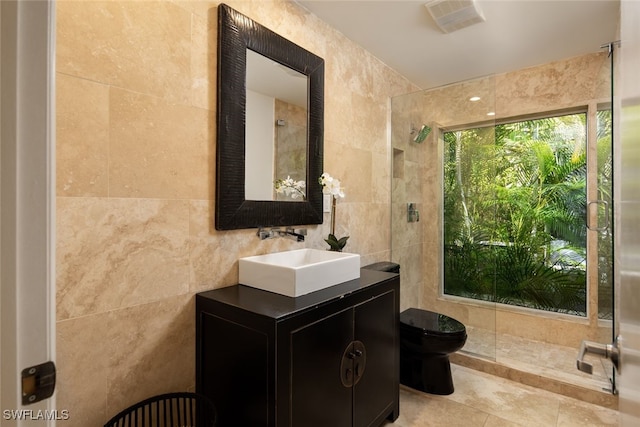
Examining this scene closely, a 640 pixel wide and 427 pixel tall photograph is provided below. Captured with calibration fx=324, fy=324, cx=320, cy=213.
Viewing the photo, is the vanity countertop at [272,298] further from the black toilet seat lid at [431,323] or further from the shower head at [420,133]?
the shower head at [420,133]

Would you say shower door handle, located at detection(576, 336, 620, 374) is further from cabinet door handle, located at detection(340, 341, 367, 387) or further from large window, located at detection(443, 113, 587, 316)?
large window, located at detection(443, 113, 587, 316)

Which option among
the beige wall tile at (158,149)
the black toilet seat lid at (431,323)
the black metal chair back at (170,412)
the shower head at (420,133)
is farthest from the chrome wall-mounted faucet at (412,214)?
the black metal chair back at (170,412)

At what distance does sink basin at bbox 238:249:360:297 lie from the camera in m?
1.45

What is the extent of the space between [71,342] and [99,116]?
0.81 meters

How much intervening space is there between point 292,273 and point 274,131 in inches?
32.9

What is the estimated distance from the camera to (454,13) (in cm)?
204

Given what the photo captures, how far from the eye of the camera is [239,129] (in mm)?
1620

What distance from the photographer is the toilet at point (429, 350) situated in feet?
7.13

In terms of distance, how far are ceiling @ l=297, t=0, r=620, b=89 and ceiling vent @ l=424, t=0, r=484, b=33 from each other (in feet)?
0.15

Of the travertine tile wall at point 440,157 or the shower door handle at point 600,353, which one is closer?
the shower door handle at point 600,353

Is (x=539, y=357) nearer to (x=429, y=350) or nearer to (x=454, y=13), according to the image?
Result: (x=429, y=350)

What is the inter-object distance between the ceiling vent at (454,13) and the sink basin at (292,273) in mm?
1616

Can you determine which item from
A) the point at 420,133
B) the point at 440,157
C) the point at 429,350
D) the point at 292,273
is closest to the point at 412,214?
the point at 440,157

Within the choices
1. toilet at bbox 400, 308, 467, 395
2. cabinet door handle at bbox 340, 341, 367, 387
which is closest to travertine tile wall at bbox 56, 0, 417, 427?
cabinet door handle at bbox 340, 341, 367, 387
